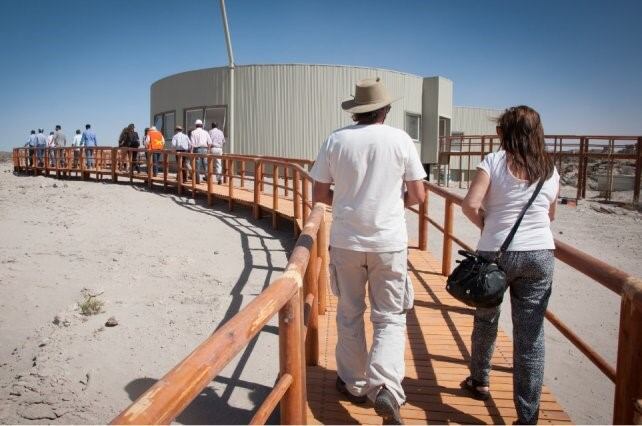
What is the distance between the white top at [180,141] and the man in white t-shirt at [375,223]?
42.9 ft

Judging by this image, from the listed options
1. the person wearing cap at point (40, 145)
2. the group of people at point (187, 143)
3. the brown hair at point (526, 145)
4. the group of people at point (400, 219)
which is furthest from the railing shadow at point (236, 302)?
the person wearing cap at point (40, 145)

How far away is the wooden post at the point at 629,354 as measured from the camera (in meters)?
1.87

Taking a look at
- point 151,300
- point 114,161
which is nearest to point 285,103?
point 114,161

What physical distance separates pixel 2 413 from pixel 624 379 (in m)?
5.32

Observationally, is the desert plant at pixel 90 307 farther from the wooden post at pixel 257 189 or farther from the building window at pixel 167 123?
the building window at pixel 167 123

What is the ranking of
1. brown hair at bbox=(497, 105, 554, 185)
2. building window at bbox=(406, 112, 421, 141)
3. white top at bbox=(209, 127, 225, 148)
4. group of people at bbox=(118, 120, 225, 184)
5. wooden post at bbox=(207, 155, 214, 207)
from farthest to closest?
building window at bbox=(406, 112, 421, 141), white top at bbox=(209, 127, 225, 148), group of people at bbox=(118, 120, 225, 184), wooden post at bbox=(207, 155, 214, 207), brown hair at bbox=(497, 105, 554, 185)

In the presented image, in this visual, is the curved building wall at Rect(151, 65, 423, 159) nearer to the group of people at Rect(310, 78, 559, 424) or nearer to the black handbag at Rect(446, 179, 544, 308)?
the group of people at Rect(310, 78, 559, 424)

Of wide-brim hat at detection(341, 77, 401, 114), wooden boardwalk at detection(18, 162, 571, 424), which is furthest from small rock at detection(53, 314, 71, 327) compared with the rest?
wide-brim hat at detection(341, 77, 401, 114)

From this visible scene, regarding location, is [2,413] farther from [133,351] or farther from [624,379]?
[624,379]

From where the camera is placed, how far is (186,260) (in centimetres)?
919

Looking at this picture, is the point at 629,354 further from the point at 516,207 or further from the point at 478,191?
the point at 478,191

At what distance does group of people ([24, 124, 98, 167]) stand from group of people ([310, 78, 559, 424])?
18.2m

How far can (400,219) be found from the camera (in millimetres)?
2727

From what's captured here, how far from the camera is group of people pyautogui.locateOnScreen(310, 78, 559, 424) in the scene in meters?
2.59
